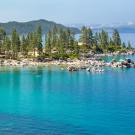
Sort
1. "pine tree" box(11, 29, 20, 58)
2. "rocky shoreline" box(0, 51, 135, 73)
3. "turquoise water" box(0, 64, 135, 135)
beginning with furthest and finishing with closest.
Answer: "pine tree" box(11, 29, 20, 58) < "rocky shoreline" box(0, 51, 135, 73) < "turquoise water" box(0, 64, 135, 135)

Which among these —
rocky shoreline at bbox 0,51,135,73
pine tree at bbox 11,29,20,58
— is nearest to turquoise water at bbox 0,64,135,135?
rocky shoreline at bbox 0,51,135,73

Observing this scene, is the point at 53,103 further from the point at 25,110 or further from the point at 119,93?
the point at 119,93

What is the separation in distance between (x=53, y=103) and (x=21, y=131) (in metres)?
25.3

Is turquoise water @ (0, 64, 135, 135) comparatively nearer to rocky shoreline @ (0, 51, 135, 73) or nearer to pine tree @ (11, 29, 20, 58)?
rocky shoreline @ (0, 51, 135, 73)

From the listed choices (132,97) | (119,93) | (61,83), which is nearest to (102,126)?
(132,97)

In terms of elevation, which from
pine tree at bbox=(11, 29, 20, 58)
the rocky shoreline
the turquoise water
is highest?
pine tree at bbox=(11, 29, 20, 58)

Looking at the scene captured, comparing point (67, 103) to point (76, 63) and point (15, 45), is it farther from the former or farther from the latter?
point (15, 45)

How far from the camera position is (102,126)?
6544 cm

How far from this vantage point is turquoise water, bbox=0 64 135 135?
6456 cm

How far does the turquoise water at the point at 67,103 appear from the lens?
64.6m

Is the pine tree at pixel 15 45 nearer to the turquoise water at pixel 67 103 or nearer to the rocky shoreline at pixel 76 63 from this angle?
the rocky shoreline at pixel 76 63

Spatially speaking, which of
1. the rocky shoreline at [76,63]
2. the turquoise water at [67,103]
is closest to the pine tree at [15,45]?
the rocky shoreline at [76,63]

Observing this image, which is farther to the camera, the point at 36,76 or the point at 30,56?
the point at 30,56

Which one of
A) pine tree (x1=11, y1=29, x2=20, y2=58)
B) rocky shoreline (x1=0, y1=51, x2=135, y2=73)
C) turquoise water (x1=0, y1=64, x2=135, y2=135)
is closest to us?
turquoise water (x1=0, y1=64, x2=135, y2=135)
